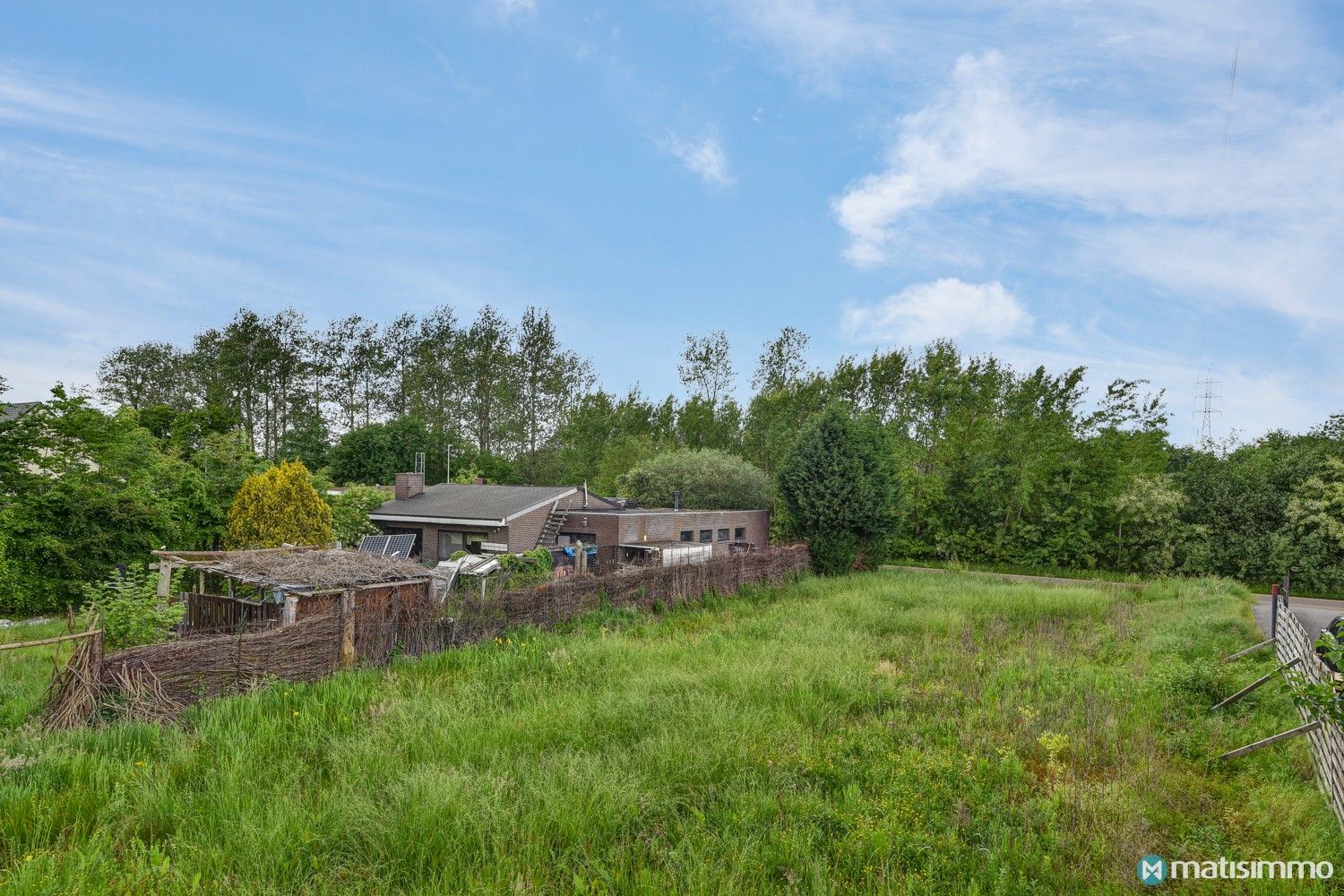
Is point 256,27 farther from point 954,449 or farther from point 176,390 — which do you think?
point 176,390

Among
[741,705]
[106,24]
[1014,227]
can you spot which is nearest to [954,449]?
[1014,227]

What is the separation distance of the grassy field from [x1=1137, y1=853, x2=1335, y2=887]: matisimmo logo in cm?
13

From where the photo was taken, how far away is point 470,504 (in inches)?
883

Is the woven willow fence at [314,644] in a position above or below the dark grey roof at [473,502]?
below

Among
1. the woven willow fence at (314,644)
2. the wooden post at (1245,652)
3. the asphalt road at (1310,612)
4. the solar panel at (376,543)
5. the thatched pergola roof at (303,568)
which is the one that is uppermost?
the thatched pergola roof at (303,568)

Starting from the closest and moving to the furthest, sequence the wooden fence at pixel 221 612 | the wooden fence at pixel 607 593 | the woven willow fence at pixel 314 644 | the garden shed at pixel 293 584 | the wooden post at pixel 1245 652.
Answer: the woven willow fence at pixel 314 644 < the wooden post at pixel 1245 652 < the garden shed at pixel 293 584 < the wooden fence at pixel 607 593 < the wooden fence at pixel 221 612

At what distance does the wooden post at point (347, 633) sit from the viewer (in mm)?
9062

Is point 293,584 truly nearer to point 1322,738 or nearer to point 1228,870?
point 1228,870

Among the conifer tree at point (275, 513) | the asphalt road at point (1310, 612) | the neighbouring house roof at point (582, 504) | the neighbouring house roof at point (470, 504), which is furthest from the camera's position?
the neighbouring house roof at point (582, 504)

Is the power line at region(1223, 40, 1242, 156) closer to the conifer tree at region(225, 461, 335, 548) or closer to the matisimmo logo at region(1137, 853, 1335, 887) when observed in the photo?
the matisimmo logo at region(1137, 853, 1335, 887)

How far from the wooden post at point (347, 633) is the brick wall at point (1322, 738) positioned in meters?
10.9

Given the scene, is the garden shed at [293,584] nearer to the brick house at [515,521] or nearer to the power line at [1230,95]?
the brick house at [515,521]

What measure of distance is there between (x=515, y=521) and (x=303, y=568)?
33.6 ft

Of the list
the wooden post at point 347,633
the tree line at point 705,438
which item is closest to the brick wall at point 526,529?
the tree line at point 705,438
